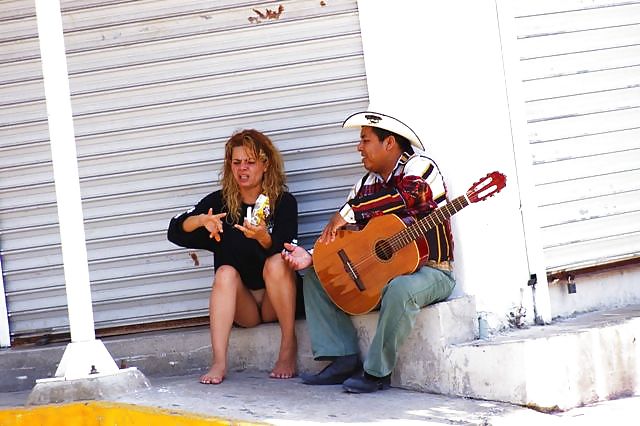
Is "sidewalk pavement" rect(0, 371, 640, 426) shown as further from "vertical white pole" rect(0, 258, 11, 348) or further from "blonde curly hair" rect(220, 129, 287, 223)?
"blonde curly hair" rect(220, 129, 287, 223)

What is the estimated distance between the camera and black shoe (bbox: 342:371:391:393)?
624cm

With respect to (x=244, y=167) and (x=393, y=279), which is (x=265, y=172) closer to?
(x=244, y=167)

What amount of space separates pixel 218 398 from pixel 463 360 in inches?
49.1

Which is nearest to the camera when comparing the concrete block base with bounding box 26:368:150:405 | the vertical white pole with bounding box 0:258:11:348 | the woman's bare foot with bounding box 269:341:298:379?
the concrete block base with bounding box 26:368:150:405

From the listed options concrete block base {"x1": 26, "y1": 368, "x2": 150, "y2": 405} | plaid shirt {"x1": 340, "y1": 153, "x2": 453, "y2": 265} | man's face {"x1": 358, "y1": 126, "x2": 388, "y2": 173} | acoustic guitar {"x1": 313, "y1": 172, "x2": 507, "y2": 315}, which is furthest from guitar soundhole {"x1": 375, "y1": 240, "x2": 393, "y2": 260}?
concrete block base {"x1": 26, "y1": 368, "x2": 150, "y2": 405}

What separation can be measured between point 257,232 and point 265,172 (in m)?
0.51

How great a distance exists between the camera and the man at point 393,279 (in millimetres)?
6121

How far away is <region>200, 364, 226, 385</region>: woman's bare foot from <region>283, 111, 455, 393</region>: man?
1.47 ft

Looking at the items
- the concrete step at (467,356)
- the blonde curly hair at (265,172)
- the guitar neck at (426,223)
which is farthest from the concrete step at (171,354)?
the guitar neck at (426,223)

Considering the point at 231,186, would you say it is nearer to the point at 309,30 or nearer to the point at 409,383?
the point at 309,30

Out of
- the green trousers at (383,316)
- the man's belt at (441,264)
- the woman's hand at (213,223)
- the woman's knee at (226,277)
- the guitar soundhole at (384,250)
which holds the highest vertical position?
the woman's hand at (213,223)

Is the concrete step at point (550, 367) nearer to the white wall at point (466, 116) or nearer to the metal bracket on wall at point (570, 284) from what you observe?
the white wall at point (466, 116)

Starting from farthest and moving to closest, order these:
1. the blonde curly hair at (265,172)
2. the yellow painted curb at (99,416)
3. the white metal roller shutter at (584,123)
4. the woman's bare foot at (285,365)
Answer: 1. the white metal roller shutter at (584,123)
2. the blonde curly hair at (265,172)
3. the woman's bare foot at (285,365)
4. the yellow painted curb at (99,416)

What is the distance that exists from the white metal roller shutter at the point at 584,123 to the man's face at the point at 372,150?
0.95 meters
